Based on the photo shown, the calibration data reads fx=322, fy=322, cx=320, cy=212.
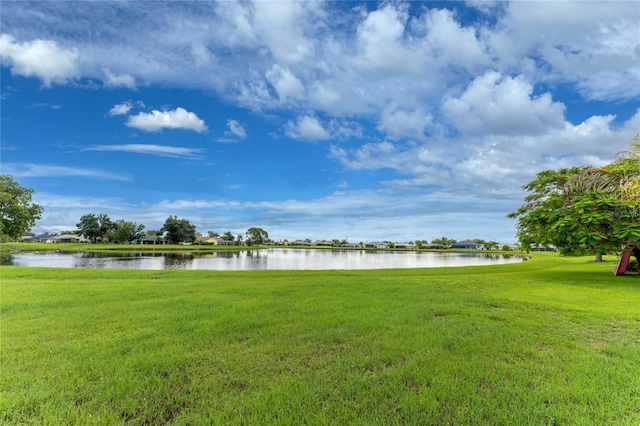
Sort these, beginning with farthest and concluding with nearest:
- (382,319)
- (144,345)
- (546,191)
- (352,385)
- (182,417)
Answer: (546,191)
(382,319)
(144,345)
(352,385)
(182,417)

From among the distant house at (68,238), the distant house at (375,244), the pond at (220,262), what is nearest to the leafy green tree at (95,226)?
the distant house at (68,238)

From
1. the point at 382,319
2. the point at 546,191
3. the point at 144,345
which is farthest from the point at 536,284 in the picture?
the point at 144,345

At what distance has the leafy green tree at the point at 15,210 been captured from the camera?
83.2ft

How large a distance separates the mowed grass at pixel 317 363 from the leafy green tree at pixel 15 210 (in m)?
25.2

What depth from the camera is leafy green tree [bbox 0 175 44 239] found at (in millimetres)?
25359

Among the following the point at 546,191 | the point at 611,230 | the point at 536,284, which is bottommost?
the point at 536,284

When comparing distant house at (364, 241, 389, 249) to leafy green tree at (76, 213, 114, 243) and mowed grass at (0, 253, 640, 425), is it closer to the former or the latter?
leafy green tree at (76, 213, 114, 243)

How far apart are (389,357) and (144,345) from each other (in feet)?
11.1

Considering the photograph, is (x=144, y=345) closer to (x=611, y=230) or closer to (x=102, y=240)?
(x=611, y=230)

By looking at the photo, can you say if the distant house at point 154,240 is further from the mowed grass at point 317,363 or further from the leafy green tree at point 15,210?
the mowed grass at point 317,363

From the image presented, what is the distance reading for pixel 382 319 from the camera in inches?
231

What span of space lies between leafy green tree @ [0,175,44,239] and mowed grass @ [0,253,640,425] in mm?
25167

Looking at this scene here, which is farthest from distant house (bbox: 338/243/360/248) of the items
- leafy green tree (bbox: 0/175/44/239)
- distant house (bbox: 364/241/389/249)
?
leafy green tree (bbox: 0/175/44/239)

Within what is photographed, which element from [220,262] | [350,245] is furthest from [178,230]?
[350,245]
